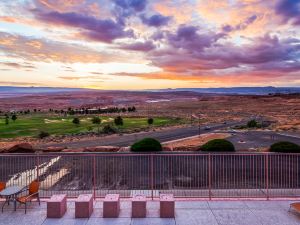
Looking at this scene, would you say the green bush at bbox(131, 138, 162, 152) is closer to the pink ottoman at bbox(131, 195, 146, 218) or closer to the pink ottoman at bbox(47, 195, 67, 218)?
the pink ottoman at bbox(131, 195, 146, 218)

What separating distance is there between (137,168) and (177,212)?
13.8m

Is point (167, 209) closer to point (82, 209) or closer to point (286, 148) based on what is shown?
point (82, 209)

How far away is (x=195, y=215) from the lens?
12.3 metres

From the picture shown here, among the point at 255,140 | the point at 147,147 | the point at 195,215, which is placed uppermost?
the point at 195,215

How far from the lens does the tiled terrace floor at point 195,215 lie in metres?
11.6

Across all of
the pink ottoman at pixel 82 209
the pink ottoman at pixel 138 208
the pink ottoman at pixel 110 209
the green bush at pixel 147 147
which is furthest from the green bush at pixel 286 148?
the pink ottoman at pixel 82 209

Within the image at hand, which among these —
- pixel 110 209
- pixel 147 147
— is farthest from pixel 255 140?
pixel 110 209

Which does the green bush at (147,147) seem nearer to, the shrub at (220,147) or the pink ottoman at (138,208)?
the shrub at (220,147)

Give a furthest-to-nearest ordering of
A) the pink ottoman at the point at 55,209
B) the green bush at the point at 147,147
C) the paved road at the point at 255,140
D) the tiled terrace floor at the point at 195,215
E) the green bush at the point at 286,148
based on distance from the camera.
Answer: the paved road at the point at 255,140
the green bush at the point at 147,147
the green bush at the point at 286,148
the pink ottoman at the point at 55,209
the tiled terrace floor at the point at 195,215

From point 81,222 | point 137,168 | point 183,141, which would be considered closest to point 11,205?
point 81,222

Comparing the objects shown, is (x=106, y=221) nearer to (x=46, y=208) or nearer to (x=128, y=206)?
(x=128, y=206)

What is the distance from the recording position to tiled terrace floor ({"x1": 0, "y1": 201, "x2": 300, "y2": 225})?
11.6 m

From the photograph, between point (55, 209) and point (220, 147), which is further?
point (220, 147)

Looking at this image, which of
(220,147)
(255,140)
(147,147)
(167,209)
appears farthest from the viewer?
(255,140)
